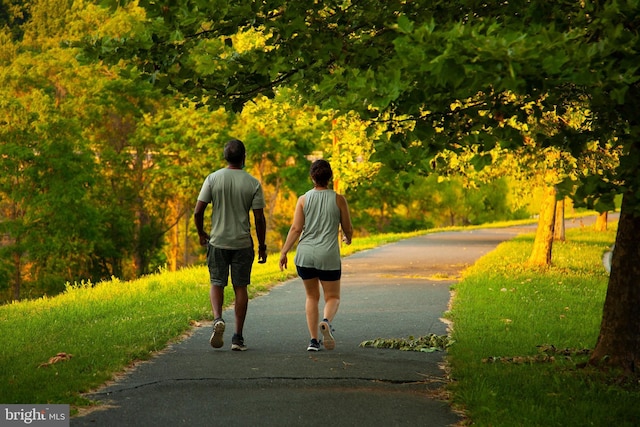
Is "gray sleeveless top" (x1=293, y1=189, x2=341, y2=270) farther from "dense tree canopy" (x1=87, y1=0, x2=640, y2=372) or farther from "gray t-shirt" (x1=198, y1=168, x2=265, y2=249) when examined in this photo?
"dense tree canopy" (x1=87, y1=0, x2=640, y2=372)

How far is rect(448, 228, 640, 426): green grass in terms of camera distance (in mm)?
7074

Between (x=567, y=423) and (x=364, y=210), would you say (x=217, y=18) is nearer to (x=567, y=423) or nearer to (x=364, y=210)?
(x=567, y=423)

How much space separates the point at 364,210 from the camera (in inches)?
2368

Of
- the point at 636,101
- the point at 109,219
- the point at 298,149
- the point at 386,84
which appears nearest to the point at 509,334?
the point at 636,101

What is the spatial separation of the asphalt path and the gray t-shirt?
108cm

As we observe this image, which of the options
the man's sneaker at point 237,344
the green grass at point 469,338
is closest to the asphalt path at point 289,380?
the man's sneaker at point 237,344

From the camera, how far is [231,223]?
980 centimetres

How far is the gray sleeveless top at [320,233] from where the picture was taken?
32.0 feet

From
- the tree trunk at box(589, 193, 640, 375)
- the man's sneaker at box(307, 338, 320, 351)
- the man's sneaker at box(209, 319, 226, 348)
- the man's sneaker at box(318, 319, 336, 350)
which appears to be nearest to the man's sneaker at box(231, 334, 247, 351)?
the man's sneaker at box(209, 319, 226, 348)

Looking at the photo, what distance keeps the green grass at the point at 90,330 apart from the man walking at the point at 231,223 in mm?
826

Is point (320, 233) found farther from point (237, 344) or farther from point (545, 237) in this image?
point (545, 237)

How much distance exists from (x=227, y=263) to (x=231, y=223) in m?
0.39

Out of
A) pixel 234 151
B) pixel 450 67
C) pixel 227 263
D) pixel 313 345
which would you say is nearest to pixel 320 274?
pixel 313 345

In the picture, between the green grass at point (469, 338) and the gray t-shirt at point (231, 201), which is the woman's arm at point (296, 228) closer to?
the gray t-shirt at point (231, 201)
